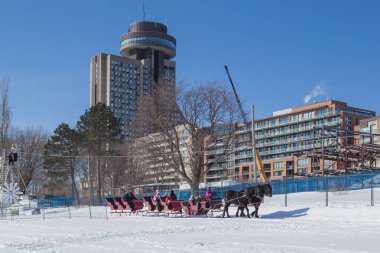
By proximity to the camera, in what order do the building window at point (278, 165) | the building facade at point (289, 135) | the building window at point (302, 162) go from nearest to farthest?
the building window at point (302, 162)
the building facade at point (289, 135)
the building window at point (278, 165)

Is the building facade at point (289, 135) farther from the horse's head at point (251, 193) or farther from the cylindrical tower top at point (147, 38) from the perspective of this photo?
the horse's head at point (251, 193)

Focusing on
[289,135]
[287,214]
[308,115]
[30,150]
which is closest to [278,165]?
[289,135]

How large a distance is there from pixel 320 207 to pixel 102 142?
44514 millimetres

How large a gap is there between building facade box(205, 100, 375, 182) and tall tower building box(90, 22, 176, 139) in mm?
64891

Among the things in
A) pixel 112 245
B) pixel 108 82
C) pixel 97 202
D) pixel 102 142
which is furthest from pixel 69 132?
pixel 108 82

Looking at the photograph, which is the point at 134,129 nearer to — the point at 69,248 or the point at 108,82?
the point at 69,248

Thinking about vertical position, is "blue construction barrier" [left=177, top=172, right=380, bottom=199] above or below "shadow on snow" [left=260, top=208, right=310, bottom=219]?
above

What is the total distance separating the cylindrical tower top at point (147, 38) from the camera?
189 metres

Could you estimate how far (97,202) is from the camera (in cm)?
5525

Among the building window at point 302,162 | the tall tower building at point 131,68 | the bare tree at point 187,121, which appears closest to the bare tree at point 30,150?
the bare tree at point 187,121

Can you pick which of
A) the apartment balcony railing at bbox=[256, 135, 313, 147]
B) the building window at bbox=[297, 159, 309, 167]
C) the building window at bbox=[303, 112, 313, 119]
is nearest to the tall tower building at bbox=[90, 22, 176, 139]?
the apartment balcony railing at bbox=[256, 135, 313, 147]

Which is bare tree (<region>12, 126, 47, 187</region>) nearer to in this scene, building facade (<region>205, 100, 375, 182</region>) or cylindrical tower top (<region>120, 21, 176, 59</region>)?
building facade (<region>205, 100, 375, 182</region>)

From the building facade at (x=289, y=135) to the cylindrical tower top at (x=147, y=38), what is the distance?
72403mm

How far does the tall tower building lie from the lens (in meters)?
187
